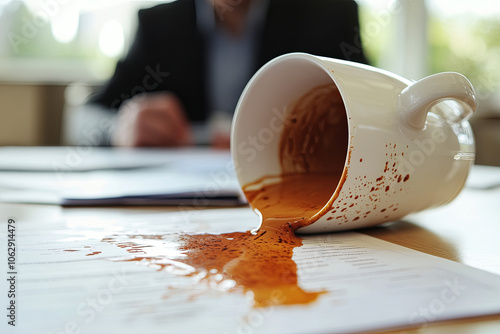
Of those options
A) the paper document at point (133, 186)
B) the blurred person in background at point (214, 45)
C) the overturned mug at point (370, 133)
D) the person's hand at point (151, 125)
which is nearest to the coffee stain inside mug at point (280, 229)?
the overturned mug at point (370, 133)

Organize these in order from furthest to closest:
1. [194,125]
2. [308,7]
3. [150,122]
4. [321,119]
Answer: [308,7] → [194,125] → [150,122] → [321,119]

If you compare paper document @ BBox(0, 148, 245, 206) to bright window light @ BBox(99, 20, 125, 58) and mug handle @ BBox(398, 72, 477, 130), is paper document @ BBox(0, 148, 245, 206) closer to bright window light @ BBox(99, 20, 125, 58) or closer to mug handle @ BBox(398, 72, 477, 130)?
mug handle @ BBox(398, 72, 477, 130)

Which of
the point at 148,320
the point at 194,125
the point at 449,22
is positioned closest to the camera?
the point at 148,320

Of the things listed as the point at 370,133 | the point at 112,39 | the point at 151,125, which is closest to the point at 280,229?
the point at 370,133

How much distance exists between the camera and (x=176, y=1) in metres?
2.38

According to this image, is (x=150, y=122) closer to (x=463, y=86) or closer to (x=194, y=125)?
(x=194, y=125)

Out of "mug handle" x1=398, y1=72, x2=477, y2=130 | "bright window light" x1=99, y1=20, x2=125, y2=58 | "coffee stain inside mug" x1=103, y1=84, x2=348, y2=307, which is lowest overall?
"coffee stain inside mug" x1=103, y1=84, x2=348, y2=307

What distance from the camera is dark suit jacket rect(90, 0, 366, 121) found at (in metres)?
2.25

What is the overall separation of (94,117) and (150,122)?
0.47 m

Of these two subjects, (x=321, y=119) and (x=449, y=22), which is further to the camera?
(x=449, y=22)

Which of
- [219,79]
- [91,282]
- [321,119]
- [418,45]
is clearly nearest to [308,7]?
[219,79]

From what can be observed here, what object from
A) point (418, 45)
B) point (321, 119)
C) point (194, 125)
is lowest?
point (194, 125)

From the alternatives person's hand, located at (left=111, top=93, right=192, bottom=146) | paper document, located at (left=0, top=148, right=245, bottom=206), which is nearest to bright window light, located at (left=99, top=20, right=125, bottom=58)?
person's hand, located at (left=111, top=93, right=192, bottom=146)

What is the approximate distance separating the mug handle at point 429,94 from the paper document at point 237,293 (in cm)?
10
